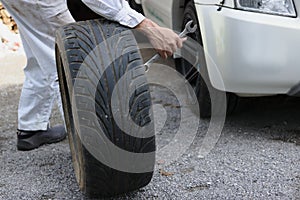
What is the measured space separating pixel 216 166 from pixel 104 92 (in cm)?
109

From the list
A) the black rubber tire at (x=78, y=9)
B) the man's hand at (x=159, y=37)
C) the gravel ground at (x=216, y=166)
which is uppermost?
the man's hand at (x=159, y=37)

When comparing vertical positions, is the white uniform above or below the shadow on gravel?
above

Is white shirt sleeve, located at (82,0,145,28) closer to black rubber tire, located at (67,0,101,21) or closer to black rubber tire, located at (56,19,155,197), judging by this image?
black rubber tire, located at (56,19,155,197)

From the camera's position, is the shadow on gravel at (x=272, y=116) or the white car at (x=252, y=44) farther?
the shadow on gravel at (x=272, y=116)

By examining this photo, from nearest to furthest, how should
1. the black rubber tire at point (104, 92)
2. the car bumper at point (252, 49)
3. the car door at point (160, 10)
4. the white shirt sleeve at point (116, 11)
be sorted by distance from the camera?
the black rubber tire at point (104, 92) < the white shirt sleeve at point (116, 11) < the car bumper at point (252, 49) < the car door at point (160, 10)

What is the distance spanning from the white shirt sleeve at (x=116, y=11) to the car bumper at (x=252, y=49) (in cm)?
82

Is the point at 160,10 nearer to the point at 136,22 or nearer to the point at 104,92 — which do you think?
the point at 136,22

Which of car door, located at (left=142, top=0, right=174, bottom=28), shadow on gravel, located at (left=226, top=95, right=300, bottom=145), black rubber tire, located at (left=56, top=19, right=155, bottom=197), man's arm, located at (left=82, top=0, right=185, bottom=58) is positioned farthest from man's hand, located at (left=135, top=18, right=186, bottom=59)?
car door, located at (left=142, top=0, right=174, bottom=28)

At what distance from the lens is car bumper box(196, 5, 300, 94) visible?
11.0 ft

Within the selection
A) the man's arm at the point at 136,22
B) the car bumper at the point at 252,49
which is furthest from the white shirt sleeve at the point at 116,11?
the car bumper at the point at 252,49

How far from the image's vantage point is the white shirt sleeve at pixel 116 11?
2.72m

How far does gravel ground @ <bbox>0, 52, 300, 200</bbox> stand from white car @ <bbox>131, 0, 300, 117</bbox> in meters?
0.36

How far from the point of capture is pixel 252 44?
3385 millimetres

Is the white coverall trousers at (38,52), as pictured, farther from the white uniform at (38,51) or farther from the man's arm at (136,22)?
the man's arm at (136,22)
